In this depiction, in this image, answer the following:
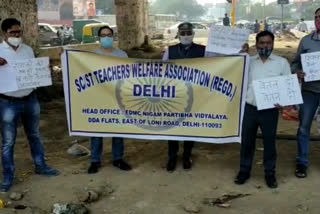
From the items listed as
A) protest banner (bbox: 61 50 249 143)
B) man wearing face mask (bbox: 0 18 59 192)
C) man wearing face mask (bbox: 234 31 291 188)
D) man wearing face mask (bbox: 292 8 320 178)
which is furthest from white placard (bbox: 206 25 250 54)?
man wearing face mask (bbox: 0 18 59 192)

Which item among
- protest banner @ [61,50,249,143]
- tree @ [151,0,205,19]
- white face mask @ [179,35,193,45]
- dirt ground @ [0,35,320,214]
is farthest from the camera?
tree @ [151,0,205,19]

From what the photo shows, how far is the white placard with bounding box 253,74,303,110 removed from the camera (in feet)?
17.6

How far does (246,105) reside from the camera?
5578 mm

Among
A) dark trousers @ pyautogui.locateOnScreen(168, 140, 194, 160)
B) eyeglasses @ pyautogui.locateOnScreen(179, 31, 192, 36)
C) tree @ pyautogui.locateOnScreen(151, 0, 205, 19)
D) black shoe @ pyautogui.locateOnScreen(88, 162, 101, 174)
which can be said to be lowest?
tree @ pyautogui.locateOnScreen(151, 0, 205, 19)

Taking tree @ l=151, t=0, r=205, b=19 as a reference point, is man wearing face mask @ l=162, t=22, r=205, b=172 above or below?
above

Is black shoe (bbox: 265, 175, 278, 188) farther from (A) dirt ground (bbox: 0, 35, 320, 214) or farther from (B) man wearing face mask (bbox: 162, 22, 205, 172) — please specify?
(B) man wearing face mask (bbox: 162, 22, 205, 172)

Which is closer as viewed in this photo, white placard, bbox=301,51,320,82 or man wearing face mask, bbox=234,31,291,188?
man wearing face mask, bbox=234,31,291,188

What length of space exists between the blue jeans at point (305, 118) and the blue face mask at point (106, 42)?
90.9 inches

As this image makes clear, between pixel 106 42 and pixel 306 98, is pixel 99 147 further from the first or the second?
pixel 306 98

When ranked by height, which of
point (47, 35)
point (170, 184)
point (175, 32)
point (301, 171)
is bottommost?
point (175, 32)

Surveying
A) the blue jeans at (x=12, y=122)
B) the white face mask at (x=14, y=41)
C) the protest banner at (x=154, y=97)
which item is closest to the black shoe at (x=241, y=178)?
the protest banner at (x=154, y=97)

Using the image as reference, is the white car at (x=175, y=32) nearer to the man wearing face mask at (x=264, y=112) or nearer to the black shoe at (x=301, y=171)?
the black shoe at (x=301, y=171)

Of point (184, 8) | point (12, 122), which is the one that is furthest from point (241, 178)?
point (184, 8)

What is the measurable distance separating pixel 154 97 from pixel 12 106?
1.61 metres
